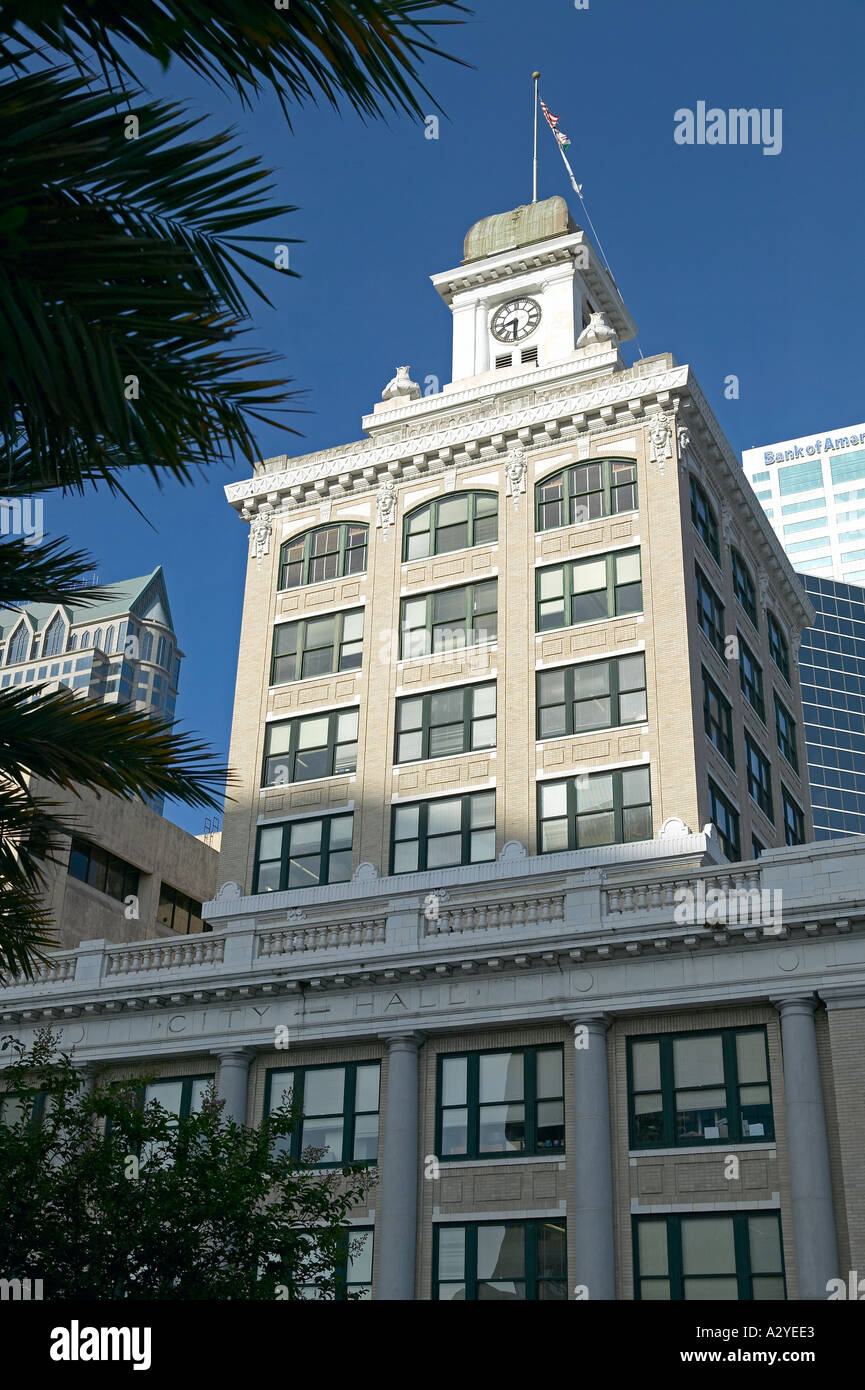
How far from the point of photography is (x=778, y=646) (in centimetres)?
5409

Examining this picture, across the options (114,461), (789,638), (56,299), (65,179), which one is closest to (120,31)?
(65,179)

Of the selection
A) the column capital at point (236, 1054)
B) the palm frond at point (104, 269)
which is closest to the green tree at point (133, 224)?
the palm frond at point (104, 269)

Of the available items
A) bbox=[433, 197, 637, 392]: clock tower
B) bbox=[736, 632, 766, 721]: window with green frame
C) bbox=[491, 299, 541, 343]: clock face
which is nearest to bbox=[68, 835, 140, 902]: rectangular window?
bbox=[433, 197, 637, 392]: clock tower

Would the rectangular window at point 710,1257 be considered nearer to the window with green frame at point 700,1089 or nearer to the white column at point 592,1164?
the white column at point 592,1164

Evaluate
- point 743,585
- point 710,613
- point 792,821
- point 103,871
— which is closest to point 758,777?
point 792,821

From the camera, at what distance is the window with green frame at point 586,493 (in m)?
44.2

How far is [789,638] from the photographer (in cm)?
5631

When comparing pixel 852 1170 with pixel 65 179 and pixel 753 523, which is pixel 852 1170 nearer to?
pixel 65 179

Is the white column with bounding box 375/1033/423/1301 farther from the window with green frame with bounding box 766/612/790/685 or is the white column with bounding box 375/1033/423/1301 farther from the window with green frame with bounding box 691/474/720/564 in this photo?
the window with green frame with bounding box 766/612/790/685

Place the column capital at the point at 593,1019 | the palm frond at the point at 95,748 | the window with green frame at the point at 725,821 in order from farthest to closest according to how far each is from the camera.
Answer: the window with green frame at the point at 725,821 → the column capital at the point at 593,1019 → the palm frond at the point at 95,748

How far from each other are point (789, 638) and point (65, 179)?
5048cm

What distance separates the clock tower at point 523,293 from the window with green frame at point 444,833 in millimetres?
17631

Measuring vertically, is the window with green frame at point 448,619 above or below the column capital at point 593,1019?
above

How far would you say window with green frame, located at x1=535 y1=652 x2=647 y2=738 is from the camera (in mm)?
41031
